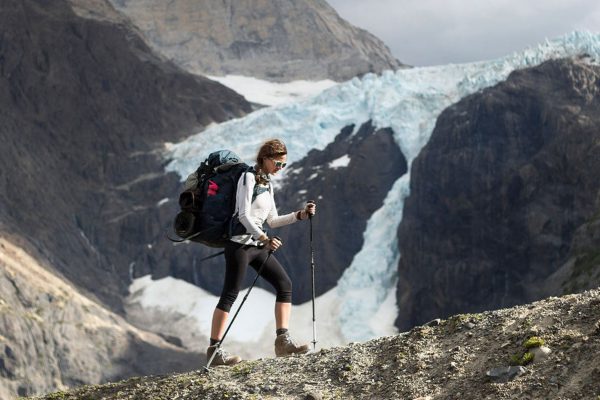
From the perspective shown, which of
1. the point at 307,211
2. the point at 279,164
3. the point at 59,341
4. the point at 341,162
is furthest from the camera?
the point at 341,162

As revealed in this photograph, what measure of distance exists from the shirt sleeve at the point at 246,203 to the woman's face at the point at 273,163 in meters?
0.44

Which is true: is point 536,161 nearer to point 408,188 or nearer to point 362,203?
point 408,188

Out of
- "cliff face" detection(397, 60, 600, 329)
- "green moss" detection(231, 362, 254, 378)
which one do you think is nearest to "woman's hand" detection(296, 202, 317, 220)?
"green moss" detection(231, 362, 254, 378)

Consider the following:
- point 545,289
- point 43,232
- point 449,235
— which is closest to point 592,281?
point 545,289

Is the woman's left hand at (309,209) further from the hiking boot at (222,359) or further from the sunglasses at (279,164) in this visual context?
the hiking boot at (222,359)

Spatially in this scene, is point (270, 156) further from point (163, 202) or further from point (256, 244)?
point (163, 202)

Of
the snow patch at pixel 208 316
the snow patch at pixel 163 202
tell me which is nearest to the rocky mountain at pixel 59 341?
the snow patch at pixel 208 316

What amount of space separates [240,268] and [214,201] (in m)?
1.05

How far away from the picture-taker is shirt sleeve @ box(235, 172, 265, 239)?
1609cm

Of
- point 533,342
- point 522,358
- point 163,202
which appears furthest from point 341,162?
point 522,358

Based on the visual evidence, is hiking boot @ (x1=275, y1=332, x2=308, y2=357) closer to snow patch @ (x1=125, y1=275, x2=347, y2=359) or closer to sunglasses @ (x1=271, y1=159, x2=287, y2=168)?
sunglasses @ (x1=271, y1=159, x2=287, y2=168)

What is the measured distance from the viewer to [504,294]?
474 ft

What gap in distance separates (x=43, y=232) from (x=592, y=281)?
10994 centimetres

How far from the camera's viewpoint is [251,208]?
1647 cm
